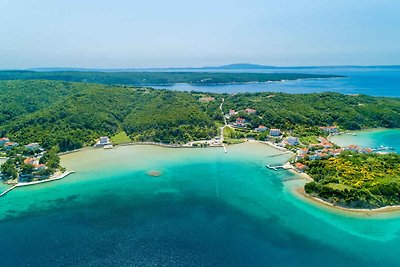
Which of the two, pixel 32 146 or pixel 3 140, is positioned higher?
pixel 3 140

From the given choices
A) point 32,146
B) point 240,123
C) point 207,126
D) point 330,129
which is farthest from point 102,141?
point 330,129

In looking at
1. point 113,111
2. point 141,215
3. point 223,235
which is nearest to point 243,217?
point 223,235

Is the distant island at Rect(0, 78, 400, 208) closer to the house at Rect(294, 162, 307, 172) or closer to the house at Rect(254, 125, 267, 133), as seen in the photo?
the house at Rect(294, 162, 307, 172)

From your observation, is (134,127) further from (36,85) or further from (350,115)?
(350,115)

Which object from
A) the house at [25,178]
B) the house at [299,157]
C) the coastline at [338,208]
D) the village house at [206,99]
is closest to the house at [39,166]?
the house at [25,178]

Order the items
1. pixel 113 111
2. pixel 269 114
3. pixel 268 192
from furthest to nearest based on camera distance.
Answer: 1. pixel 113 111
2. pixel 269 114
3. pixel 268 192

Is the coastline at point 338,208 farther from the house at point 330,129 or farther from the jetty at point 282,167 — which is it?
the house at point 330,129

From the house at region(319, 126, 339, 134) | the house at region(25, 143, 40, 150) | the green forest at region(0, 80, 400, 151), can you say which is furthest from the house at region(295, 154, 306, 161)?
the house at region(25, 143, 40, 150)

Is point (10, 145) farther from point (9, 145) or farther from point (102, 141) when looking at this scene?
point (102, 141)
